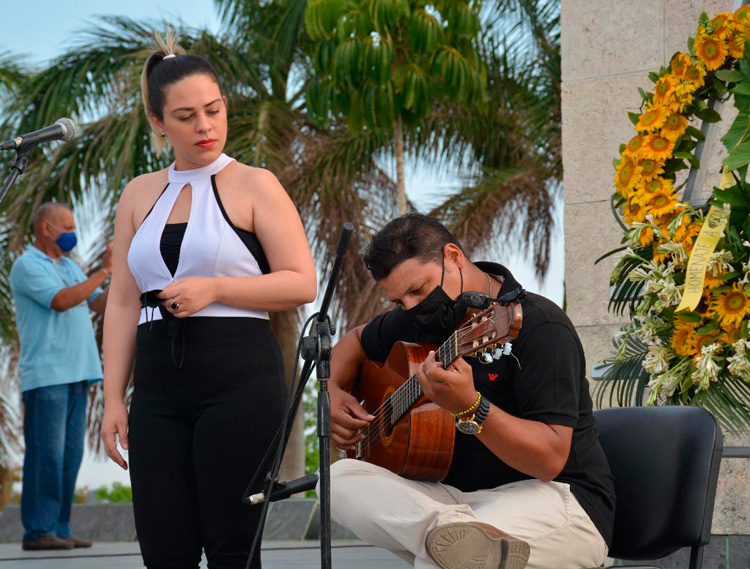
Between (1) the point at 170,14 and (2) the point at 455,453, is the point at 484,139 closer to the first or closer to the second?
(1) the point at 170,14

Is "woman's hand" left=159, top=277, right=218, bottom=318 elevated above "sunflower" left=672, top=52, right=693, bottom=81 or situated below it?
below

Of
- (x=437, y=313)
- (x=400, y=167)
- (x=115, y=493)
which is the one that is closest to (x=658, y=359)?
(x=437, y=313)

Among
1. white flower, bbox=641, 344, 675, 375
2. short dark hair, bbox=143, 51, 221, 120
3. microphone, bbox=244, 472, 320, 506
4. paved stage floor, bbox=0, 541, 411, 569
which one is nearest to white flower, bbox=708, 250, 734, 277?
white flower, bbox=641, 344, 675, 375

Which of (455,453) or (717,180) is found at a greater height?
(717,180)

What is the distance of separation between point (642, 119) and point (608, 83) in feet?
6.95

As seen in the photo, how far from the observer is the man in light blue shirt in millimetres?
6488

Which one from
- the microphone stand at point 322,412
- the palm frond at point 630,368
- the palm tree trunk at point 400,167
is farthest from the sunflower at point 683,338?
the palm tree trunk at point 400,167

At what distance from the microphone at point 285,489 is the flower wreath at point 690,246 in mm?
1337

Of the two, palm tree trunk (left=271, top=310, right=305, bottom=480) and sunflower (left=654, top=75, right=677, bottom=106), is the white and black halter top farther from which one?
palm tree trunk (left=271, top=310, right=305, bottom=480)

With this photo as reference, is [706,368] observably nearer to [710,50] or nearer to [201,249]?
[710,50]

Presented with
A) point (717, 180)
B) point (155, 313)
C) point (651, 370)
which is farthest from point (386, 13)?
point (155, 313)

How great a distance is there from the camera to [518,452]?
2.63 metres

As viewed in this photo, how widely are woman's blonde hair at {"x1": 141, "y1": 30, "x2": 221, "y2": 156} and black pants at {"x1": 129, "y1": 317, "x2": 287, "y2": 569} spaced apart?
0.59m

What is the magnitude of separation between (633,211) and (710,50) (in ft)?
1.96
